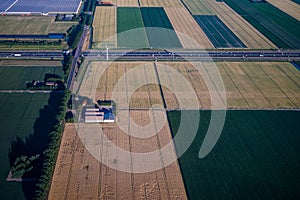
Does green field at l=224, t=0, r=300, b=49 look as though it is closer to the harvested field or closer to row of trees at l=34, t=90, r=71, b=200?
the harvested field

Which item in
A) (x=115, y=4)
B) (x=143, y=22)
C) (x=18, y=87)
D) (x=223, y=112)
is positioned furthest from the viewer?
(x=115, y=4)

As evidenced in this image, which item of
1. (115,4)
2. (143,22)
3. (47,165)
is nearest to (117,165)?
(47,165)

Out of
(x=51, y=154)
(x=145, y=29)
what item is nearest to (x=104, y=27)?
(x=145, y=29)

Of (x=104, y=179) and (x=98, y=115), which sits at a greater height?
(x=98, y=115)

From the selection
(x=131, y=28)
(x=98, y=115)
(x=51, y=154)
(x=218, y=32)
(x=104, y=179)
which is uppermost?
(x=131, y=28)

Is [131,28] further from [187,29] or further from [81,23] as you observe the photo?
[187,29]

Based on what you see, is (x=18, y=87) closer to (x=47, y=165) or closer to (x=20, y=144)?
(x=20, y=144)

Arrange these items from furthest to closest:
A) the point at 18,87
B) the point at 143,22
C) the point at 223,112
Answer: the point at 143,22
the point at 18,87
the point at 223,112
